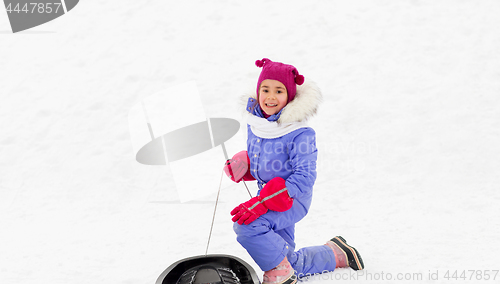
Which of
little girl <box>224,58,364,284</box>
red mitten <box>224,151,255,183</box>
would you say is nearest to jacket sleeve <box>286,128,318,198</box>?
little girl <box>224,58,364,284</box>

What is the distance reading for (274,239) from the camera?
2275mm

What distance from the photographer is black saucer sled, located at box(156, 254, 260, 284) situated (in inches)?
85.8

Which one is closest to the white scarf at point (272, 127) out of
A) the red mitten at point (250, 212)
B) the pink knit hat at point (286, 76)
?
the pink knit hat at point (286, 76)

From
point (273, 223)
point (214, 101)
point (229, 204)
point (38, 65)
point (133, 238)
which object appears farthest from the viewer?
point (38, 65)

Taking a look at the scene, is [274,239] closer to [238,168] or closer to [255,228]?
[255,228]

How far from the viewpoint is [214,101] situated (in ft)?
15.5

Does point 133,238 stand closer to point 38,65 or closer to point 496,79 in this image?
point 38,65

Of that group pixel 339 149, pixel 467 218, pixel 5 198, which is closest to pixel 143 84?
pixel 5 198

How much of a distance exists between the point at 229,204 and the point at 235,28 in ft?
8.77

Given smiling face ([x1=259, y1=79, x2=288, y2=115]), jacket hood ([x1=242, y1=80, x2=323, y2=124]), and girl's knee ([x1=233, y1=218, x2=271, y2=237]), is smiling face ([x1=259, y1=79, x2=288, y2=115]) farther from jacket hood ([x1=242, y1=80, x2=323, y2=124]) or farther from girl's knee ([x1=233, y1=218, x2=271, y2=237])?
girl's knee ([x1=233, y1=218, x2=271, y2=237])

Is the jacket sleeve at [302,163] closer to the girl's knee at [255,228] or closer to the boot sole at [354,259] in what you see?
the girl's knee at [255,228]

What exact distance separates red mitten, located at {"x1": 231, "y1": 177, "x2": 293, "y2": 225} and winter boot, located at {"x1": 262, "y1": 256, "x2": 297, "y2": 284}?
305mm

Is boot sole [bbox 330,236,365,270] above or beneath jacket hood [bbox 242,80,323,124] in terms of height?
beneath

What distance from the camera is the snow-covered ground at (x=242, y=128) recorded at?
2.94 m
